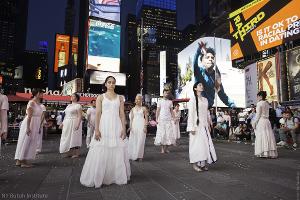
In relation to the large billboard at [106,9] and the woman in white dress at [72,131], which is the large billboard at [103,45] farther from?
the woman in white dress at [72,131]

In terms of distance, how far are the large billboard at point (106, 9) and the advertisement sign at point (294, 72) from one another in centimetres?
3179

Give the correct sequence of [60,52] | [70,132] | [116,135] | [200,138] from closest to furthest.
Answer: [116,135] < [200,138] < [70,132] < [60,52]

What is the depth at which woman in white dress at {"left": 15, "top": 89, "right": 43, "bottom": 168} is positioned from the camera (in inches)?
252

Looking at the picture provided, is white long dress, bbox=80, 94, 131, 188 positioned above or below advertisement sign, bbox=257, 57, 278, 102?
below

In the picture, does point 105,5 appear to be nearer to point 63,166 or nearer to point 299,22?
point 299,22

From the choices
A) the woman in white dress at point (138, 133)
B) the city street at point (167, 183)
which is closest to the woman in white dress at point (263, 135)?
the city street at point (167, 183)

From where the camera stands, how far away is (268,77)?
74.3ft

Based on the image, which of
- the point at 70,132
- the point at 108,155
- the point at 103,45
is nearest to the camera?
the point at 108,155

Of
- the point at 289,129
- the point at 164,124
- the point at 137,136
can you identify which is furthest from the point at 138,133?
the point at 289,129

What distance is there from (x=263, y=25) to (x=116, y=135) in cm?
1972

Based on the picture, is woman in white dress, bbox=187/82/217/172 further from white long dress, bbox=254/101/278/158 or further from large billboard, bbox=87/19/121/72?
large billboard, bbox=87/19/121/72

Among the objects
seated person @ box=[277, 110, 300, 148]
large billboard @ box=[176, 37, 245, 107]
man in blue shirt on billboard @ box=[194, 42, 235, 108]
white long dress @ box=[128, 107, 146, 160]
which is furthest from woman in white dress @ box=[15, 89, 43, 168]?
man in blue shirt on billboard @ box=[194, 42, 235, 108]

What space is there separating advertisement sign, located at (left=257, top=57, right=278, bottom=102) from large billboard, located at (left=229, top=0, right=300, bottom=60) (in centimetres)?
219

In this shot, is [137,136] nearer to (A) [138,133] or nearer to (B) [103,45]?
(A) [138,133]
